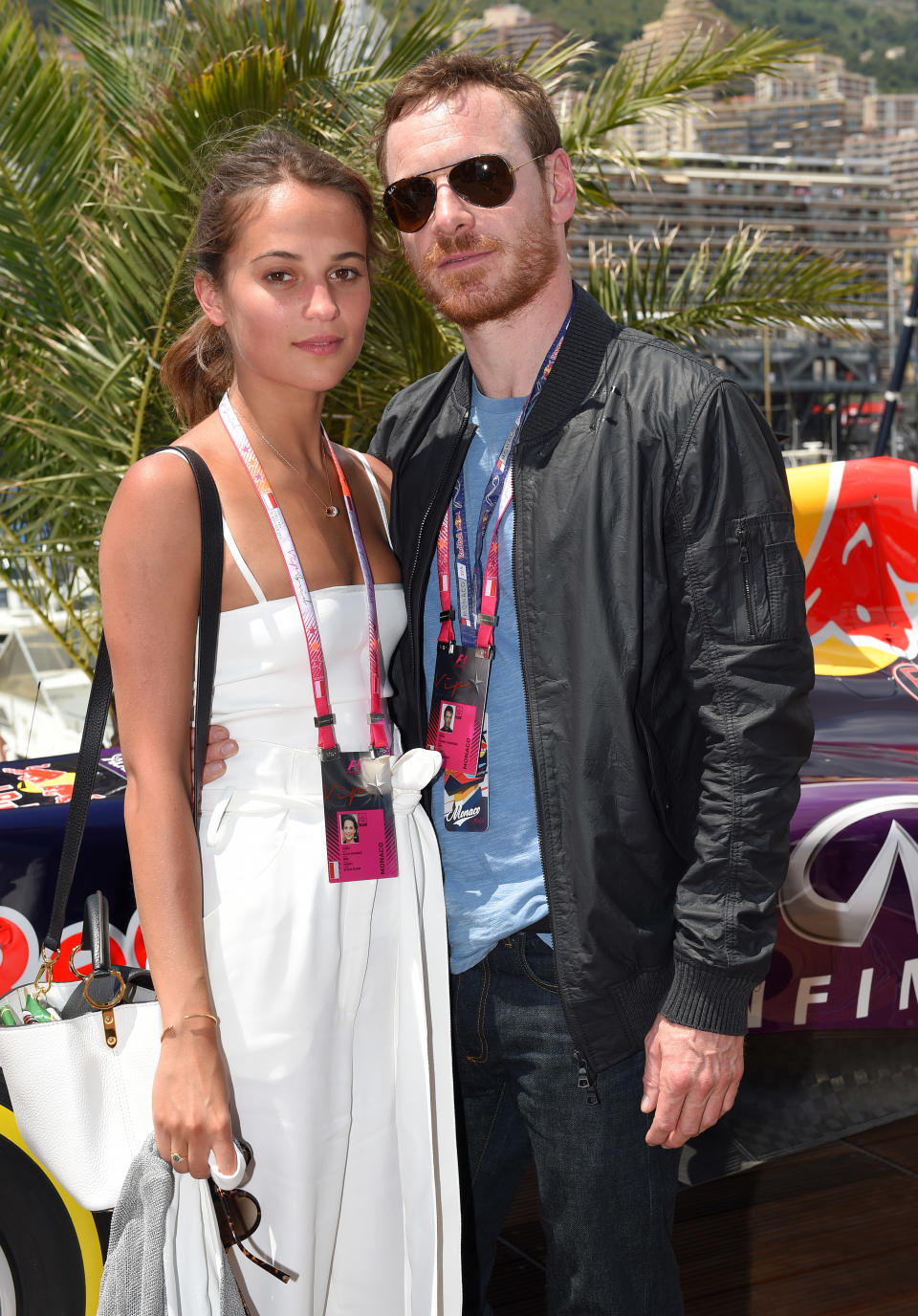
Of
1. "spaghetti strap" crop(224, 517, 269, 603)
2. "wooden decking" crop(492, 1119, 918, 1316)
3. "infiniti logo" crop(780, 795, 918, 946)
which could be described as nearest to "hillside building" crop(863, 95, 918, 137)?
"wooden decking" crop(492, 1119, 918, 1316)

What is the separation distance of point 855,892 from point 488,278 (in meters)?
1.52

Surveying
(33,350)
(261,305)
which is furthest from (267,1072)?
(33,350)

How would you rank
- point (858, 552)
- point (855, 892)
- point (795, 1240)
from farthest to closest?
point (858, 552) < point (795, 1240) < point (855, 892)

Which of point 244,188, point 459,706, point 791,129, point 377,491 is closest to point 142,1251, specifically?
point 459,706

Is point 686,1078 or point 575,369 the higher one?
point 575,369

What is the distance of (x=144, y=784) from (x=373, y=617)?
409 mm

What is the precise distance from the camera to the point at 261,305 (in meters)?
1.78

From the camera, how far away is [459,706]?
1785 mm

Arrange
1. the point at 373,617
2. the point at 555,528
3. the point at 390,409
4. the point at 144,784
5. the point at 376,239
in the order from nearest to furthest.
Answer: the point at 144,784 → the point at 555,528 → the point at 373,617 → the point at 376,239 → the point at 390,409

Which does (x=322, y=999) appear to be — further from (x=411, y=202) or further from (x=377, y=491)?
(x=411, y=202)

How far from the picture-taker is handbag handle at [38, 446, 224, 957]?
1609 millimetres

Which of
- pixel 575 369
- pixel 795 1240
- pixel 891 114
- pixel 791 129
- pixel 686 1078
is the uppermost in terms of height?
pixel 891 114

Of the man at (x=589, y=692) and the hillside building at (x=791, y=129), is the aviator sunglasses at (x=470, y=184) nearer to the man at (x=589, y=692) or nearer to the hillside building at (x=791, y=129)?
the man at (x=589, y=692)

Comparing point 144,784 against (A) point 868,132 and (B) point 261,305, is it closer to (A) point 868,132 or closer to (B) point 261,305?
(B) point 261,305
